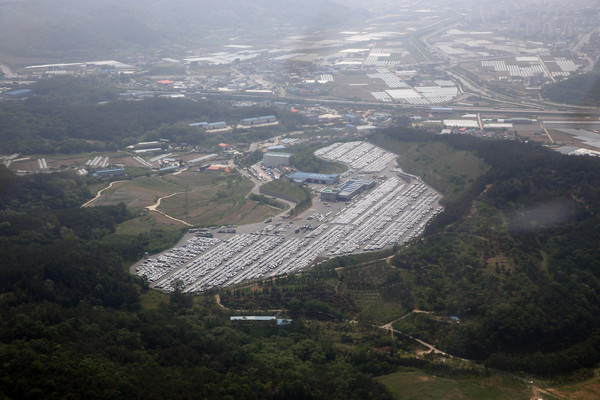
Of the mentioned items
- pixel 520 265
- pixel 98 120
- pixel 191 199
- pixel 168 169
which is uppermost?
pixel 520 265

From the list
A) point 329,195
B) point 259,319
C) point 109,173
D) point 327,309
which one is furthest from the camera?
point 109,173

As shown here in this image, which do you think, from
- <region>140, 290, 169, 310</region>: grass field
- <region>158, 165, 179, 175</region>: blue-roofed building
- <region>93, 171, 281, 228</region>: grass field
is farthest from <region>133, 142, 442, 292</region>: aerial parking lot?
<region>158, 165, 179, 175</region>: blue-roofed building

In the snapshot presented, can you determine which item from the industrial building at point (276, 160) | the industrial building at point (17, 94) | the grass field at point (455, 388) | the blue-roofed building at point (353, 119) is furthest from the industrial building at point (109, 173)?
the grass field at point (455, 388)

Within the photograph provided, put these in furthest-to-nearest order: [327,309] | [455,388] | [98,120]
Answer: [98,120] → [327,309] → [455,388]

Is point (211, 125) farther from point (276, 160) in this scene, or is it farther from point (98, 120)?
point (276, 160)

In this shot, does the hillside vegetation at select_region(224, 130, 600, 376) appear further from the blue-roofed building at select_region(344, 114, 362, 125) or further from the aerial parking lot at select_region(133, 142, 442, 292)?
the blue-roofed building at select_region(344, 114, 362, 125)

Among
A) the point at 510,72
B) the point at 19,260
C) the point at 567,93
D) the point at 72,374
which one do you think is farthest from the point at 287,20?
the point at 72,374

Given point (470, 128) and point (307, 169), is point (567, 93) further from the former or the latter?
point (307, 169)

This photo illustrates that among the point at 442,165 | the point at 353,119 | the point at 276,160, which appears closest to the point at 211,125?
the point at 276,160
